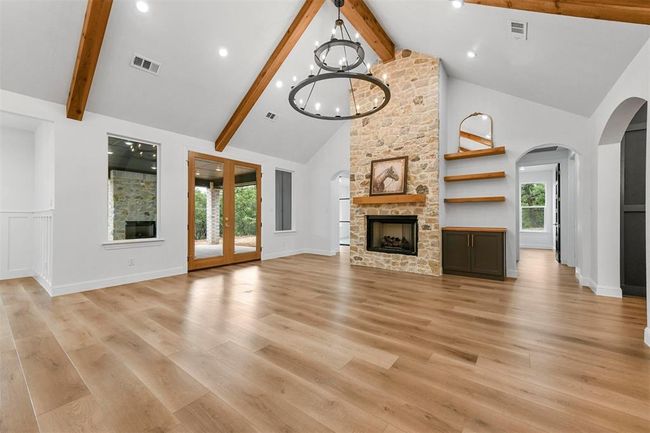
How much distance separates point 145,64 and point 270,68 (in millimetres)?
2017

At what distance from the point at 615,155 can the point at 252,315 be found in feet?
18.1

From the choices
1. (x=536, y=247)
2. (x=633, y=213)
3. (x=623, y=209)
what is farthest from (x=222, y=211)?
(x=536, y=247)

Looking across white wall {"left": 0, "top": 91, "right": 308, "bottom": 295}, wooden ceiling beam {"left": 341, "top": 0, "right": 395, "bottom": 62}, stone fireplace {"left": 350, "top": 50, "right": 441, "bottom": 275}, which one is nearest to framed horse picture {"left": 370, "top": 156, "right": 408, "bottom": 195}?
stone fireplace {"left": 350, "top": 50, "right": 441, "bottom": 275}

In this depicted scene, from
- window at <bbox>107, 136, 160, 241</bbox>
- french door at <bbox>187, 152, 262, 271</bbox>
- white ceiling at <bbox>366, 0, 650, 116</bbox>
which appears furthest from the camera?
french door at <bbox>187, 152, 262, 271</bbox>

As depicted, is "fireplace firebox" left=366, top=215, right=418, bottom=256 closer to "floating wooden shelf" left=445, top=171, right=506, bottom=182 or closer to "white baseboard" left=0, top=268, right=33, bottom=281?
"floating wooden shelf" left=445, top=171, right=506, bottom=182

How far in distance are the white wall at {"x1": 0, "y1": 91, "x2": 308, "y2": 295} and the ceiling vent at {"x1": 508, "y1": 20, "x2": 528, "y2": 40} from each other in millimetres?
5884

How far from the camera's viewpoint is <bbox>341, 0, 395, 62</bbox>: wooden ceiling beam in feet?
14.3

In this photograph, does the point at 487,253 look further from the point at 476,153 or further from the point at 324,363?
the point at 324,363

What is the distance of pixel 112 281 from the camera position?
466cm

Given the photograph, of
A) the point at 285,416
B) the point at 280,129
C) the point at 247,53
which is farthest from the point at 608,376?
the point at 280,129

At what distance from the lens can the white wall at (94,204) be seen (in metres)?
4.16

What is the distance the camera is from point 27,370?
2123 mm

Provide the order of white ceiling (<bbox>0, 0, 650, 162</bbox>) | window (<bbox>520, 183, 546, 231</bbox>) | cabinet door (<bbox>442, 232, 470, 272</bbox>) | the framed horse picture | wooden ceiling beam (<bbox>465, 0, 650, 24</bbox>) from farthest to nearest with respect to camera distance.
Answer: window (<bbox>520, 183, 546, 231</bbox>) → the framed horse picture → cabinet door (<bbox>442, 232, 470, 272</bbox>) → white ceiling (<bbox>0, 0, 650, 162</bbox>) → wooden ceiling beam (<bbox>465, 0, 650, 24</bbox>)

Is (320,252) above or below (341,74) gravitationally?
below
